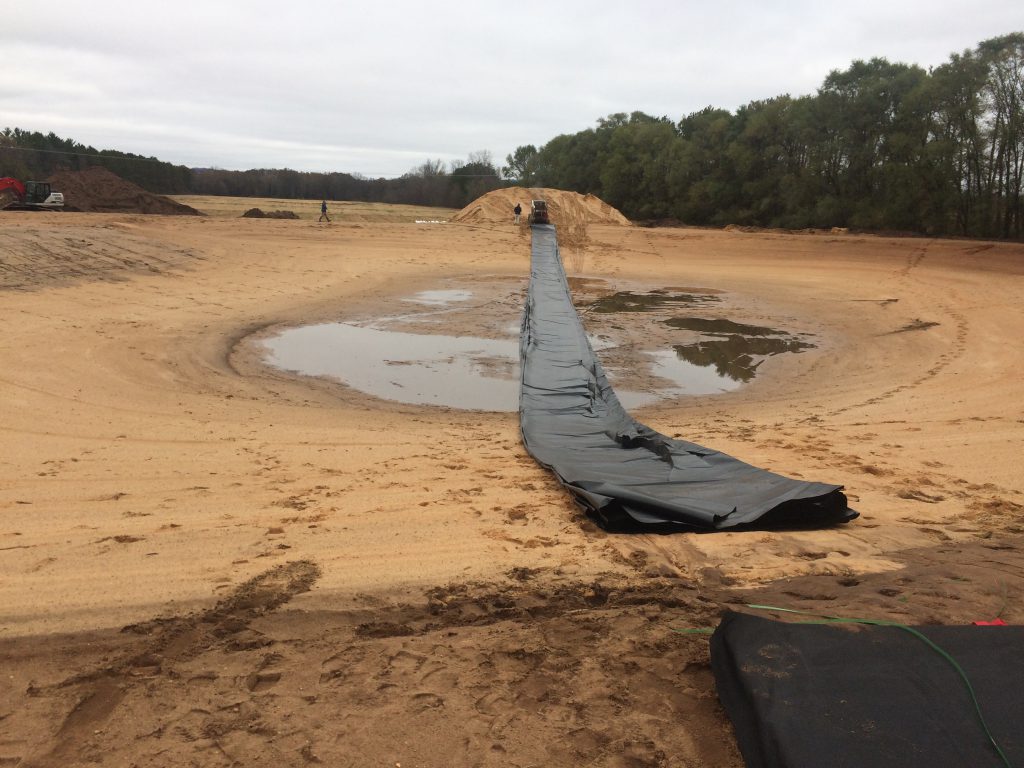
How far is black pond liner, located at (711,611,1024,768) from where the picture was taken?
8.03 ft

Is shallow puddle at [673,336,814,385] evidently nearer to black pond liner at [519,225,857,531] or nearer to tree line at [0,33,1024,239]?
black pond liner at [519,225,857,531]

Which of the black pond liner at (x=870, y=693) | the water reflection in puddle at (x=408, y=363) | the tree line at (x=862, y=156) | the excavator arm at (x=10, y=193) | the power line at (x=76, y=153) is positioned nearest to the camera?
the black pond liner at (x=870, y=693)

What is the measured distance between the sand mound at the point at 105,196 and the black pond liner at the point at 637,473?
1045 inches

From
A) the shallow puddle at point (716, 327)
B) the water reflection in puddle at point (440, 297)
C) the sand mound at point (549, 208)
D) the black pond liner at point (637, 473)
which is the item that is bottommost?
the black pond liner at point (637, 473)

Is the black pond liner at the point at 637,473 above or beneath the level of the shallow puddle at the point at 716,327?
beneath

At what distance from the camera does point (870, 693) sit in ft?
8.86

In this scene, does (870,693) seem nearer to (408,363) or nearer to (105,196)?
(408,363)

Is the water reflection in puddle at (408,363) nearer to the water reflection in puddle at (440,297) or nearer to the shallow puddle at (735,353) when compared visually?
the shallow puddle at (735,353)

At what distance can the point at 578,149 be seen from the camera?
152 ft

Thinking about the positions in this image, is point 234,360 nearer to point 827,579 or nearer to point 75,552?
point 75,552

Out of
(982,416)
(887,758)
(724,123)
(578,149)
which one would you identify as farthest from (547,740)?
(578,149)

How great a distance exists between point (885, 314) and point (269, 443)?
1333 cm

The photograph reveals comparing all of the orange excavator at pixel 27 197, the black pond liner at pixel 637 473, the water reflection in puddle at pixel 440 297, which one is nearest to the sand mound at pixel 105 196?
the orange excavator at pixel 27 197

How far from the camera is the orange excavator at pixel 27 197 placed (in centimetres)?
2744
